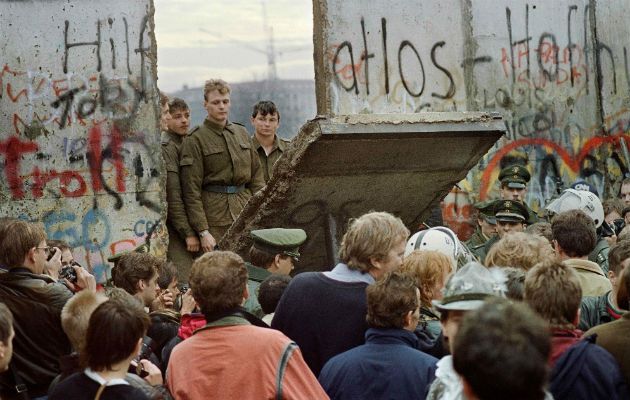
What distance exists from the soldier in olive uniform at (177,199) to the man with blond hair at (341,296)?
4243mm

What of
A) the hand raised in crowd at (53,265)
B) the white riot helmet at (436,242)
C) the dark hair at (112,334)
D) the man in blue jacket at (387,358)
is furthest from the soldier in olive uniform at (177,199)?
the dark hair at (112,334)

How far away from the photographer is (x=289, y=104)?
1702 centimetres

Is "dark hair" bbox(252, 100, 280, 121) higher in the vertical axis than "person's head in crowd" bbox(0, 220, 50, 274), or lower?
higher

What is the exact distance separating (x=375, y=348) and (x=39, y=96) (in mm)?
5578

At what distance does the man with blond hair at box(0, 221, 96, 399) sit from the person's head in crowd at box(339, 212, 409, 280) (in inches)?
63.1

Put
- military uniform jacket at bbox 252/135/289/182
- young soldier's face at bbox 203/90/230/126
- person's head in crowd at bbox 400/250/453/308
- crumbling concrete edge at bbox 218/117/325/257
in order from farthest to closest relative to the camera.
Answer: military uniform jacket at bbox 252/135/289/182 < young soldier's face at bbox 203/90/230/126 < crumbling concrete edge at bbox 218/117/325/257 < person's head in crowd at bbox 400/250/453/308

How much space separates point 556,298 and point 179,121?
5.88m

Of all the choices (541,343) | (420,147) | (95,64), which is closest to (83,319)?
(541,343)

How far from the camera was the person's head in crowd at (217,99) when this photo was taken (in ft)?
27.7

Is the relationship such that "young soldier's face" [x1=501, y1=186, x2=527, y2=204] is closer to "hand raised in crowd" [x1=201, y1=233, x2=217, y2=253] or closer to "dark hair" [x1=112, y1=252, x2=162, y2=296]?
"hand raised in crowd" [x1=201, y1=233, x2=217, y2=253]

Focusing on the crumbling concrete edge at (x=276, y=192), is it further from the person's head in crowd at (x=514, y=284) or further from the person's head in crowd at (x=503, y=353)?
the person's head in crowd at (x=503, y=353)

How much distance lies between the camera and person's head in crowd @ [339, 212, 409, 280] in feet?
14.8

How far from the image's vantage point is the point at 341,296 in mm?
4434

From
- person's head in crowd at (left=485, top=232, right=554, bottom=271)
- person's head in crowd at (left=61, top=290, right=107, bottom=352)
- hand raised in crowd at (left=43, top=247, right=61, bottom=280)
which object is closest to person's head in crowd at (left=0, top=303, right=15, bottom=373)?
person's head in crowd at (left=61, top=290, right=107, bottom=352)
